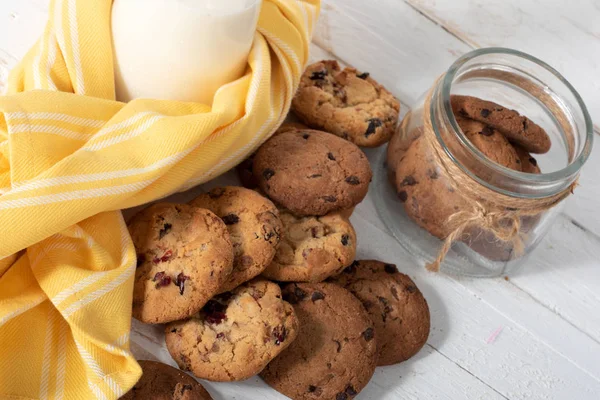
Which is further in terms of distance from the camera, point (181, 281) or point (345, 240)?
point (345, 240)

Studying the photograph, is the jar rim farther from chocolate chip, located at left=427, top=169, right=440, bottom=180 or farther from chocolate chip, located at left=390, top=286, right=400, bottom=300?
chocolate chip, located at left=390, top=286, right=400, bottom=300

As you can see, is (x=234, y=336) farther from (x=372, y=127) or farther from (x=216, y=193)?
(x=372, y=127)

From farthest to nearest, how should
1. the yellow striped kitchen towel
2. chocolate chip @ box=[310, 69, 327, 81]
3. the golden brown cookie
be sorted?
1. chocolate chip @ box=[310, 69, 327, 81]
2. the golden brown cookie
3. the yellow striped kitchen towel

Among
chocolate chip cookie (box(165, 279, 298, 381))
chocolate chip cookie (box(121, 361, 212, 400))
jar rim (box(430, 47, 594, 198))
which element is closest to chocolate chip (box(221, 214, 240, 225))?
chocolate chip cookie (box(165, 279, 298, 381))

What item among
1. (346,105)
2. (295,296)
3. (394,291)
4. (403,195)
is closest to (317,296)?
(295,296)

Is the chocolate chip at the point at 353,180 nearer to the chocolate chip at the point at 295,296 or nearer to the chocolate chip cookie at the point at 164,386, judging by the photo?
the chocolate chip at the point at 295,296

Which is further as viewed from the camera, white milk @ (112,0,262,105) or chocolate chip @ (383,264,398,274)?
chocolate chip @ (383,264,398,274)
